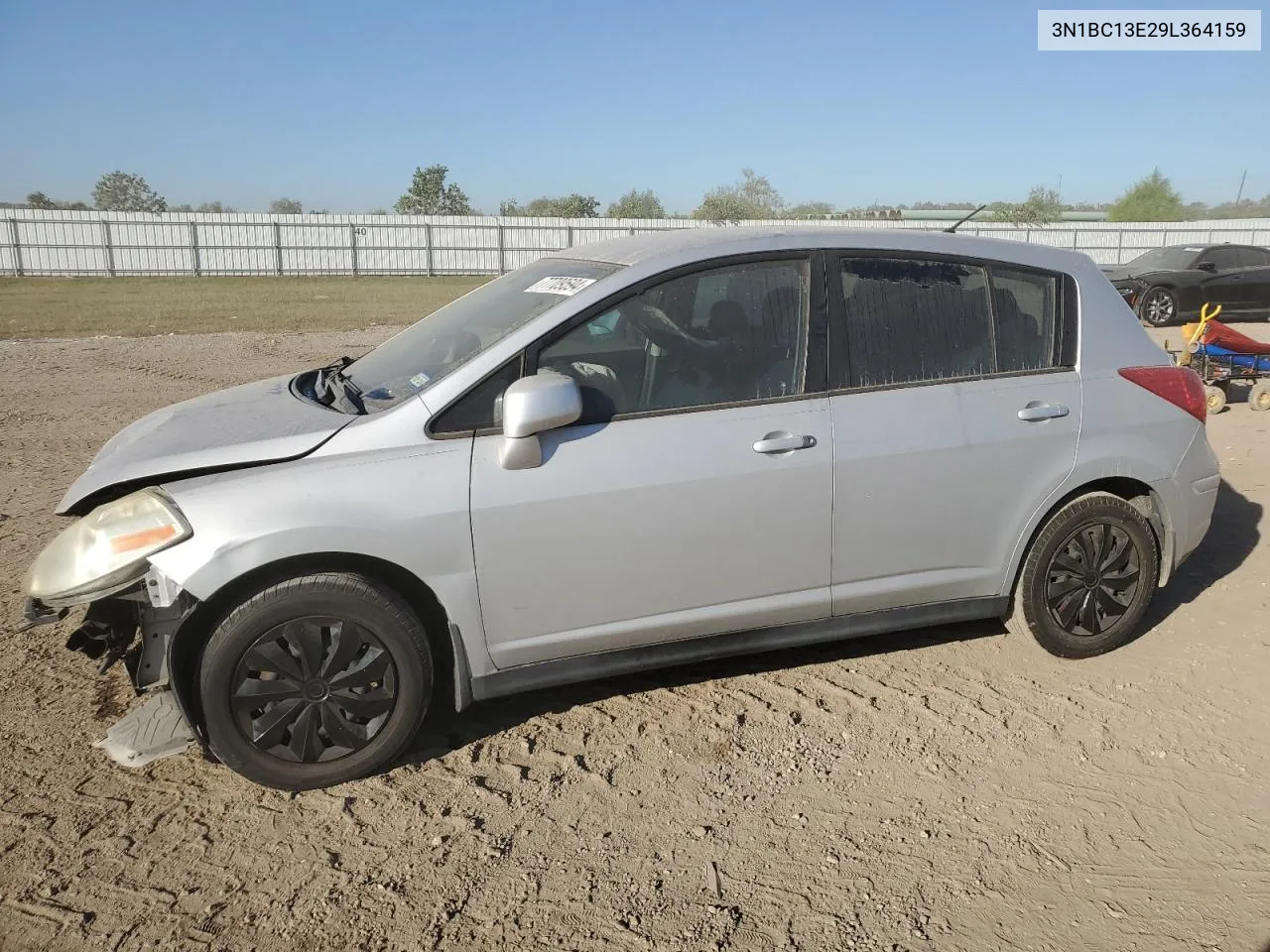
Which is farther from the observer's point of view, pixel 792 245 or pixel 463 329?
pixel 463 329

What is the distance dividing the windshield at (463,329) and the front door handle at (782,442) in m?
0.84

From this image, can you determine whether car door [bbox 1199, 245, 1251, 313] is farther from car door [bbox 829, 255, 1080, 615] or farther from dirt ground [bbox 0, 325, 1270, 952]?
car door [bbox 829, 255, 1080, 615]

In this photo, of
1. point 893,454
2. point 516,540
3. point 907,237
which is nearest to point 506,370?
point 516,540

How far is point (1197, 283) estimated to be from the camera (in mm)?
17844

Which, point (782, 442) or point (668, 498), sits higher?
point (782, 442)

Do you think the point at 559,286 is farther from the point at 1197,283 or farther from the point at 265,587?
the point at 1197,283

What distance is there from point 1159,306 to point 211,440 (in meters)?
18.3

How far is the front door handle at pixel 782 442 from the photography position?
3.67 metres

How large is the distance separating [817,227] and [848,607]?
1.64 metres

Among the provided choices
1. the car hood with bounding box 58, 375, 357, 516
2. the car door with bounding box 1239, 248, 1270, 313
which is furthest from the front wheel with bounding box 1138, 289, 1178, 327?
the car hood with bounding box 58, 375, 357, 516

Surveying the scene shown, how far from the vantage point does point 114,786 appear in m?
3.44

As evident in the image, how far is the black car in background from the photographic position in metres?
17.9

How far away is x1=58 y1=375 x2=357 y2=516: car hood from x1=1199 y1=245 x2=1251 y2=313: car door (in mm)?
18336

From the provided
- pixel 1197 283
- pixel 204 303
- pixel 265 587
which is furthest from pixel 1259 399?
pixel 204 303
